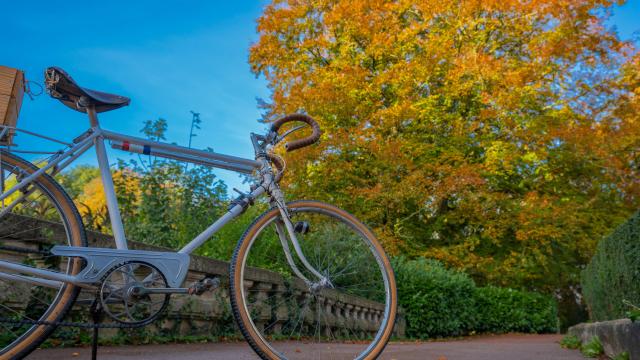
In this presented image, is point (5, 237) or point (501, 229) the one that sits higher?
point (501, 229)

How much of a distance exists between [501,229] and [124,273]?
12.3m

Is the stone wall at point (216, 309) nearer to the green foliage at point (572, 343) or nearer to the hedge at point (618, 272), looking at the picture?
the hedge at point (618, 272)

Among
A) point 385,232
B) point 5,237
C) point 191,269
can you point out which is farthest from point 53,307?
point 385,232

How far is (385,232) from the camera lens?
12734mm

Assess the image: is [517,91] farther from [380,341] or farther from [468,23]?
[380,341]

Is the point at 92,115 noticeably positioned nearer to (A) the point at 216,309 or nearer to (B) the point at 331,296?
(B) the point at 331,296

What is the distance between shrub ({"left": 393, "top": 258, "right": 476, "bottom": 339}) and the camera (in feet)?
31.5

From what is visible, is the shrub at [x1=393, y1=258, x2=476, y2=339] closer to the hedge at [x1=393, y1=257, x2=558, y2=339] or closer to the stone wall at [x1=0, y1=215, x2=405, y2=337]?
the hedge at [x1=393, y1=257, x2=558, y2=339]

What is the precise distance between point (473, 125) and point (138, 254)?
39.7ft

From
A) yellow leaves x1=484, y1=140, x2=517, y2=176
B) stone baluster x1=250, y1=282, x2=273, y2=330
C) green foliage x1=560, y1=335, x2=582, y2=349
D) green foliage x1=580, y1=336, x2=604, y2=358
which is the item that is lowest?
green foliage x1=560, y1=335, x2=582, y2=349

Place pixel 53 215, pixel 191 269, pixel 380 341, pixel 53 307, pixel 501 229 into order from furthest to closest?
pixel 501 229 → pixel 191 269 → pixel 53 215 → pixel 380 341 → pixel 53 307

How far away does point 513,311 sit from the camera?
1347 cm

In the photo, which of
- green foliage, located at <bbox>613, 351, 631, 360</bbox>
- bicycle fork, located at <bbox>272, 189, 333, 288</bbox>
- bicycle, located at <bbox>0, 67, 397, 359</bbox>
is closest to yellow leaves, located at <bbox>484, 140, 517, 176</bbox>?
green foliage, located at <bbox>613, 351, 631, 360</bbox>

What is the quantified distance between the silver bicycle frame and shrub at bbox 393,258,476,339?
6720mm
